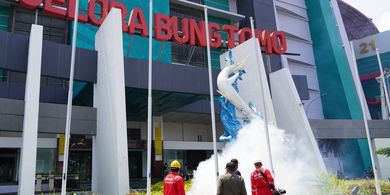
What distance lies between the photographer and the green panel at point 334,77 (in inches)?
1569

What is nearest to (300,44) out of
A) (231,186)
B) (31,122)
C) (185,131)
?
(185,131)

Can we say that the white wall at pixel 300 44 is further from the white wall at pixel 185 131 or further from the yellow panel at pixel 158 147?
the yellow panel at pixel 158 147

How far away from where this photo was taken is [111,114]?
54.9 ft

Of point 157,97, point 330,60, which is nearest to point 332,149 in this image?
point 330,60

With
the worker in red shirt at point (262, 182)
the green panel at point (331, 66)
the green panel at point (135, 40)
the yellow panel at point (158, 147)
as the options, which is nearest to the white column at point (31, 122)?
the worker in red shirt at point (262, 182)

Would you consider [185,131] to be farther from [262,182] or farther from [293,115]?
[262,182]

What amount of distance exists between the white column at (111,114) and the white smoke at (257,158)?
3452mm

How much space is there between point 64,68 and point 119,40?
14.0 ft

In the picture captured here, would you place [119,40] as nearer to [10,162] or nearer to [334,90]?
[10,162]

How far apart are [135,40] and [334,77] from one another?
25508 millimetres

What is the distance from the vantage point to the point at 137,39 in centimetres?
3144

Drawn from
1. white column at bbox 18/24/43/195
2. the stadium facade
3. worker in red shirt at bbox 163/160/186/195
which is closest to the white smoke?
the stadium facade

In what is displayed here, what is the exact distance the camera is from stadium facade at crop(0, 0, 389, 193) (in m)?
18.7

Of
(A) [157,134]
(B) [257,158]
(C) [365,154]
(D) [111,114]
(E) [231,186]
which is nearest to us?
(E) [231,186]
